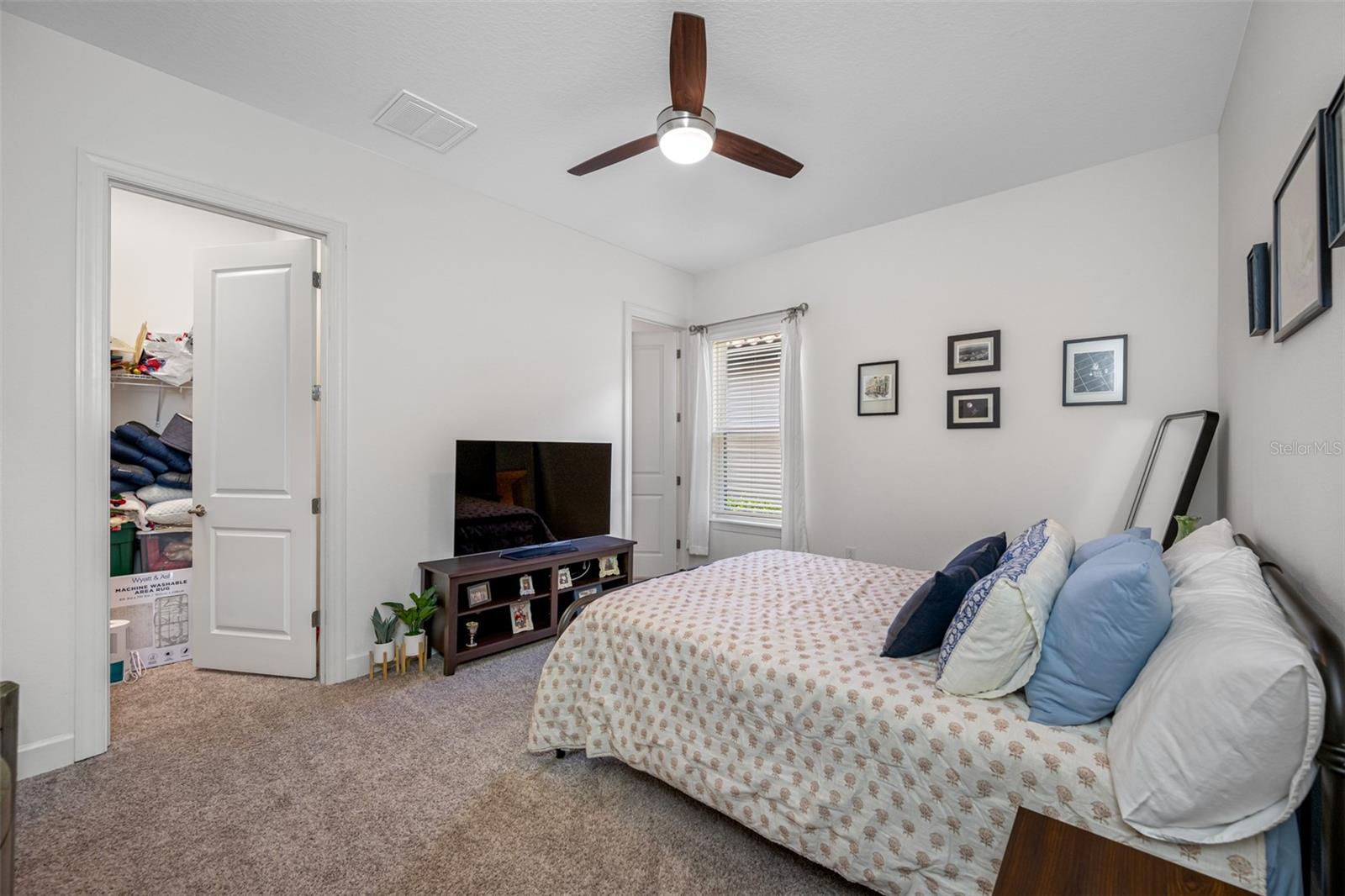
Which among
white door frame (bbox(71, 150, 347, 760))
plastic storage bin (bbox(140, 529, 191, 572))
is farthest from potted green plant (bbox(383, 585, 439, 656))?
plastic storage bin (bbox(140, 529, 191, 572))

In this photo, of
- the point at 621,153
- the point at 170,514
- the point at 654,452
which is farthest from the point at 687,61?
the point at 170,514

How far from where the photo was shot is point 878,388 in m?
3.95

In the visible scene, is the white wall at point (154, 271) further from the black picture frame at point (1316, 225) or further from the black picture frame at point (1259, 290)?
the black picture frame at point (1259, 290)

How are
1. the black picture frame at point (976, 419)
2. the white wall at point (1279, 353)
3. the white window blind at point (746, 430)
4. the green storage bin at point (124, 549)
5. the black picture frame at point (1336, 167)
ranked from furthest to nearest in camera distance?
1. the white window blind at point (746, 430)
2. the black picture frame at point (976, 419)
3. the green storage bin at point (124, 549)
4. the white wall at point (1279, 353)
5. the black picture frame at point (1336, 167)

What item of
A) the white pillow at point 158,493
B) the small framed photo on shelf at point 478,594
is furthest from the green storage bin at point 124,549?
the small framed photo on shelf at point 478,594

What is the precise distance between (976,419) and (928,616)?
90.6 inches

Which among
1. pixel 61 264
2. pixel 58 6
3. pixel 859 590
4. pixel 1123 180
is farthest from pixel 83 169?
pixel 1123 180

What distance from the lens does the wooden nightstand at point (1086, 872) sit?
→ 31.8 inches

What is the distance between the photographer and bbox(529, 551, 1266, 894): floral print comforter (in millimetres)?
1242

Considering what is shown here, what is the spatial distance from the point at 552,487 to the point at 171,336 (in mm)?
2697

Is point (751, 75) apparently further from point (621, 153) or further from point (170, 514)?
point (170, 514)

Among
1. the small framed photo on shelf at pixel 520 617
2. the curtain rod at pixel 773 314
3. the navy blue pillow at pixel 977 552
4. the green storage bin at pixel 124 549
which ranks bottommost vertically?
the small framed photo on shelf at pixel 520 617

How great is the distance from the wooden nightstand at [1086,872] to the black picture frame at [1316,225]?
1.28 m

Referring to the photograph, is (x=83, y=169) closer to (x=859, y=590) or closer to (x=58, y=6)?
(x=58, y=6)
